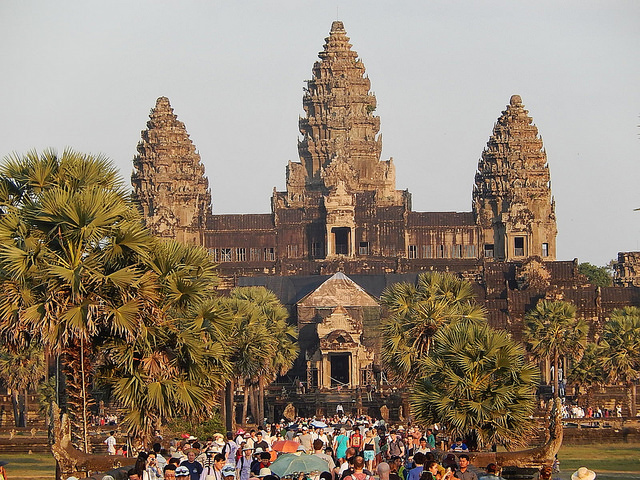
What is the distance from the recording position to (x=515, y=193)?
6275 inches

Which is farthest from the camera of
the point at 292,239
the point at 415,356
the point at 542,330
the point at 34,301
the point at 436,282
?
the point at 292,239

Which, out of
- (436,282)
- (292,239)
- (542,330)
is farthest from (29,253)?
(292,239)

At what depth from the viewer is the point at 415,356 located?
71250 millimetres

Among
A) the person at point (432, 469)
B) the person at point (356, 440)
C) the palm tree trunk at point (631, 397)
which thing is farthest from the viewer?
the palm tree trunk at point (631, 397)

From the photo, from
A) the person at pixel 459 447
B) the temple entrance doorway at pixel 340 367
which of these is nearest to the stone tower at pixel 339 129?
the temple entrance doorway at pixel 340 367

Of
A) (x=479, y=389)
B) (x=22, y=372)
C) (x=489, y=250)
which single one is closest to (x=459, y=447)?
(x=479, y=389)

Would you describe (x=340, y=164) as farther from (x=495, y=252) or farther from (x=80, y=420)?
(x=80, y=420)

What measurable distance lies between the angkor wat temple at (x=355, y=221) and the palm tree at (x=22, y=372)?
101 feet

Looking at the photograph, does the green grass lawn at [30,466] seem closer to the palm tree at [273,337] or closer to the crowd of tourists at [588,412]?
the palm tree at [273,337]

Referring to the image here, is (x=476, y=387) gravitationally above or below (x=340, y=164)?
below

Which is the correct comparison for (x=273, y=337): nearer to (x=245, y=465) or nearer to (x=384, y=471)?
(x=245, y=465)

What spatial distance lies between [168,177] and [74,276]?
119m

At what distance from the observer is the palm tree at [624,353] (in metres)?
93.1

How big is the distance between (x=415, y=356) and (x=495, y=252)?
86.1m
